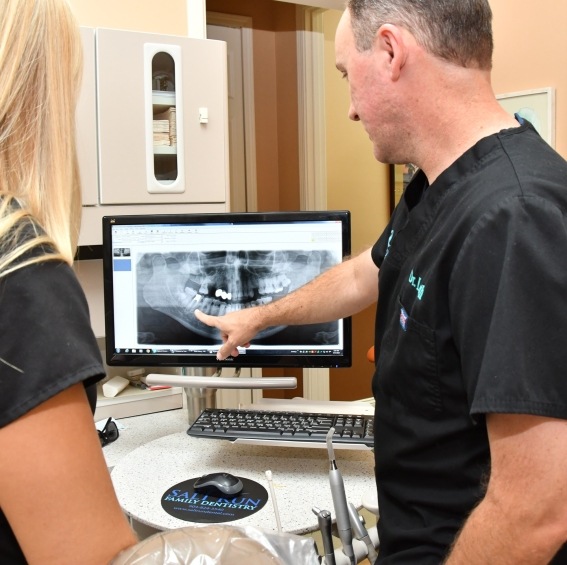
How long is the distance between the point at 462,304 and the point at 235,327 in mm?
732

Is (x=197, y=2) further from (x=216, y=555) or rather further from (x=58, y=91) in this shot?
(x=216, y=555)

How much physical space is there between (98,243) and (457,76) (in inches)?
42.5

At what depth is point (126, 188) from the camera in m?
1.72

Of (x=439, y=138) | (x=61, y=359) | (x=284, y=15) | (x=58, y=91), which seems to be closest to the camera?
(x=61, y=359)

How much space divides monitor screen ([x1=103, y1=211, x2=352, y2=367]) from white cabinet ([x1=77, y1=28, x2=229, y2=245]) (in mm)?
256

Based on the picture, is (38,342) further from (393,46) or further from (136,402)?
(136,402)

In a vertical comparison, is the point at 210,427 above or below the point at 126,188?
below

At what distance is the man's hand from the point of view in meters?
1.40

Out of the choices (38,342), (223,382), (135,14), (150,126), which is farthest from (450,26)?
(135,14)

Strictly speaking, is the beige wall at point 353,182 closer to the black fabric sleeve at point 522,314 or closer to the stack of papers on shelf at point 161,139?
the stack of papers on shelf at point 161,139

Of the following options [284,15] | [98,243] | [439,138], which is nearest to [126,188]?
[98,243]

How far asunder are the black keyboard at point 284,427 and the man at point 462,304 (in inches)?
12.9

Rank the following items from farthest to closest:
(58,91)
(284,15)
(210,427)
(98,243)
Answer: (284,15), (98,243), (210,427), (58,91)

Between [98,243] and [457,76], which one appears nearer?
[457,76]
